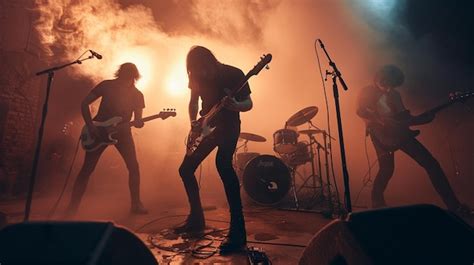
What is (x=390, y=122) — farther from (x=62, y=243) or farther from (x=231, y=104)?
(x=62, y=243)

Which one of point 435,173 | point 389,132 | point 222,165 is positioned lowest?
point 435,173

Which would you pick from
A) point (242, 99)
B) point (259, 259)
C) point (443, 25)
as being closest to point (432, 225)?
point (259, 259)

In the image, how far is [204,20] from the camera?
9312 millimetres

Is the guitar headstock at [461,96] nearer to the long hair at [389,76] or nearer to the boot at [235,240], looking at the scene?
the long hair at [389,76]

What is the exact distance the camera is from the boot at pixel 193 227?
315 centimetres

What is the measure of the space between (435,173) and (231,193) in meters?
3.59

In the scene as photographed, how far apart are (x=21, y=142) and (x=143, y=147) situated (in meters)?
3.48

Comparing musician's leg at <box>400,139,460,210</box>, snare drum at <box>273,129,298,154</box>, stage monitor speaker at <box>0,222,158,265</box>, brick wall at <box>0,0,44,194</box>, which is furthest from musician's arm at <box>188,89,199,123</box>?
brick wall at <box>0,0,44,194</box>

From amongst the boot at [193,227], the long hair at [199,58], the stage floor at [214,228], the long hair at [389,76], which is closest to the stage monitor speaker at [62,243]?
Answer: the stage floor at [214,228]

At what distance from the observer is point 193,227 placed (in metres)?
3.21

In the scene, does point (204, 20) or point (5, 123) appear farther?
point (204, 20)

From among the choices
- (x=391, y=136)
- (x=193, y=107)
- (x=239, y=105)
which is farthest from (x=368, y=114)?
(x=193, y=107)

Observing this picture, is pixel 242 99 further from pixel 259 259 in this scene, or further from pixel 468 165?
pixel 468 165

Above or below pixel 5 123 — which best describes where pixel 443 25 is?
above
